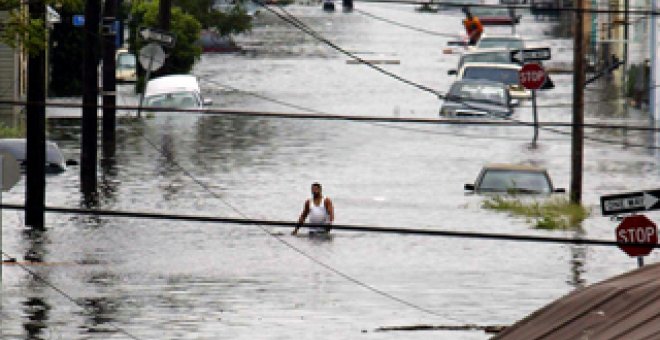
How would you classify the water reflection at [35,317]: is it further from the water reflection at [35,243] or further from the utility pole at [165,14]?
the utility pole at [165,14]

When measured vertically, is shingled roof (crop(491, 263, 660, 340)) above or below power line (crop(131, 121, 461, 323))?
above

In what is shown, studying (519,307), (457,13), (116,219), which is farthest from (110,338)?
(457,13)

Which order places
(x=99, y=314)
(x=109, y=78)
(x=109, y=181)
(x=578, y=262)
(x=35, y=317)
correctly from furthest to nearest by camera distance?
(x=109, y=78) → (x=109, y=181) → (x=578, y=262) → (x=99, y=314) → (x=35, y=317)

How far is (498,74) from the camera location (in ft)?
184

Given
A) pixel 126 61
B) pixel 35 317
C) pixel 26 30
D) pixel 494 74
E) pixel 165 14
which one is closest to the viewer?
pixel 35 317

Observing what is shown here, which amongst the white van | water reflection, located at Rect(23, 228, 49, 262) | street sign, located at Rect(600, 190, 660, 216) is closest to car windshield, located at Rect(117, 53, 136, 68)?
the white van

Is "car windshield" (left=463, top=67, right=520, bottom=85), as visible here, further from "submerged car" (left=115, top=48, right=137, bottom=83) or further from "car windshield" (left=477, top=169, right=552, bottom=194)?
"car windshield" (left=477, top=169, right=552, bottom=194)

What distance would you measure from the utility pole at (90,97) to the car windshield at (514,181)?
790cm

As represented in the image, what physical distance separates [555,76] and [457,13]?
42237 mm

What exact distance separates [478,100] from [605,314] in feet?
126

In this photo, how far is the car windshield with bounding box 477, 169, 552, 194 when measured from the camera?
36.2 meters

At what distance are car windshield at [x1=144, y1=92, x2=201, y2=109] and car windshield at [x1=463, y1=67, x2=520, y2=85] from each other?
34.3ft

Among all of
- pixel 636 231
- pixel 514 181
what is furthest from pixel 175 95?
pixel 636 231

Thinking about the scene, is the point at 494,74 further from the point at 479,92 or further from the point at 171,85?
the point at 171,85
